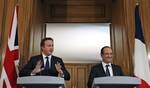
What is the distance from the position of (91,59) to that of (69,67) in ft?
2.49

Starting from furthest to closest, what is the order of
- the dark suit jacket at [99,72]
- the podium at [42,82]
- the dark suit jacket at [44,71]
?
the dark suit jacket at [99,72] → the dark suit jacket at [44,71] → the podium at [42,82]

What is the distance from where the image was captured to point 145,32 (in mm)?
4371

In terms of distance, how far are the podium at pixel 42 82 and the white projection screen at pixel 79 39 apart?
351 cm

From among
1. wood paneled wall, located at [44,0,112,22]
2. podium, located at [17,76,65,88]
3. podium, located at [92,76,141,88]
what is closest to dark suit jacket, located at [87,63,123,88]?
podium, located at [92,76,141,88]

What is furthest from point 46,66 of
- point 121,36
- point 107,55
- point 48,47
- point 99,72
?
point 121,36

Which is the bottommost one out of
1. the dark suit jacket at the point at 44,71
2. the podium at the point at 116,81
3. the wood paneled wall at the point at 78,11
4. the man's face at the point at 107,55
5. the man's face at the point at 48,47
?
the podium at the point at 116,81

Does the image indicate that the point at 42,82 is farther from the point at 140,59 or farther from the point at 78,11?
the point at 78,11

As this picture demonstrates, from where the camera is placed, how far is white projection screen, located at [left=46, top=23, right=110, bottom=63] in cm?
680

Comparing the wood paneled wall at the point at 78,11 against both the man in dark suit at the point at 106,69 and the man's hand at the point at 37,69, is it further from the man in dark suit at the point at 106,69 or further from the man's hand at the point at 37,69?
the man's hand at the point at 37,69

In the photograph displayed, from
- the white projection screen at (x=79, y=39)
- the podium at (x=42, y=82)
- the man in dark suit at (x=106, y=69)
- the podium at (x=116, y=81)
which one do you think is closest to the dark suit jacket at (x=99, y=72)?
the man in dark suit at (x=106, y=69)

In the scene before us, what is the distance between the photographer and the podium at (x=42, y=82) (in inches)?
105

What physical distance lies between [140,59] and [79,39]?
161 inches

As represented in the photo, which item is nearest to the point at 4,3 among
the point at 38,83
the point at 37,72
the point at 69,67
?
the point at 37,72

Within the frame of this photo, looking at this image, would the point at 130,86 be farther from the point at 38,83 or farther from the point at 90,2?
the point at 90,2
